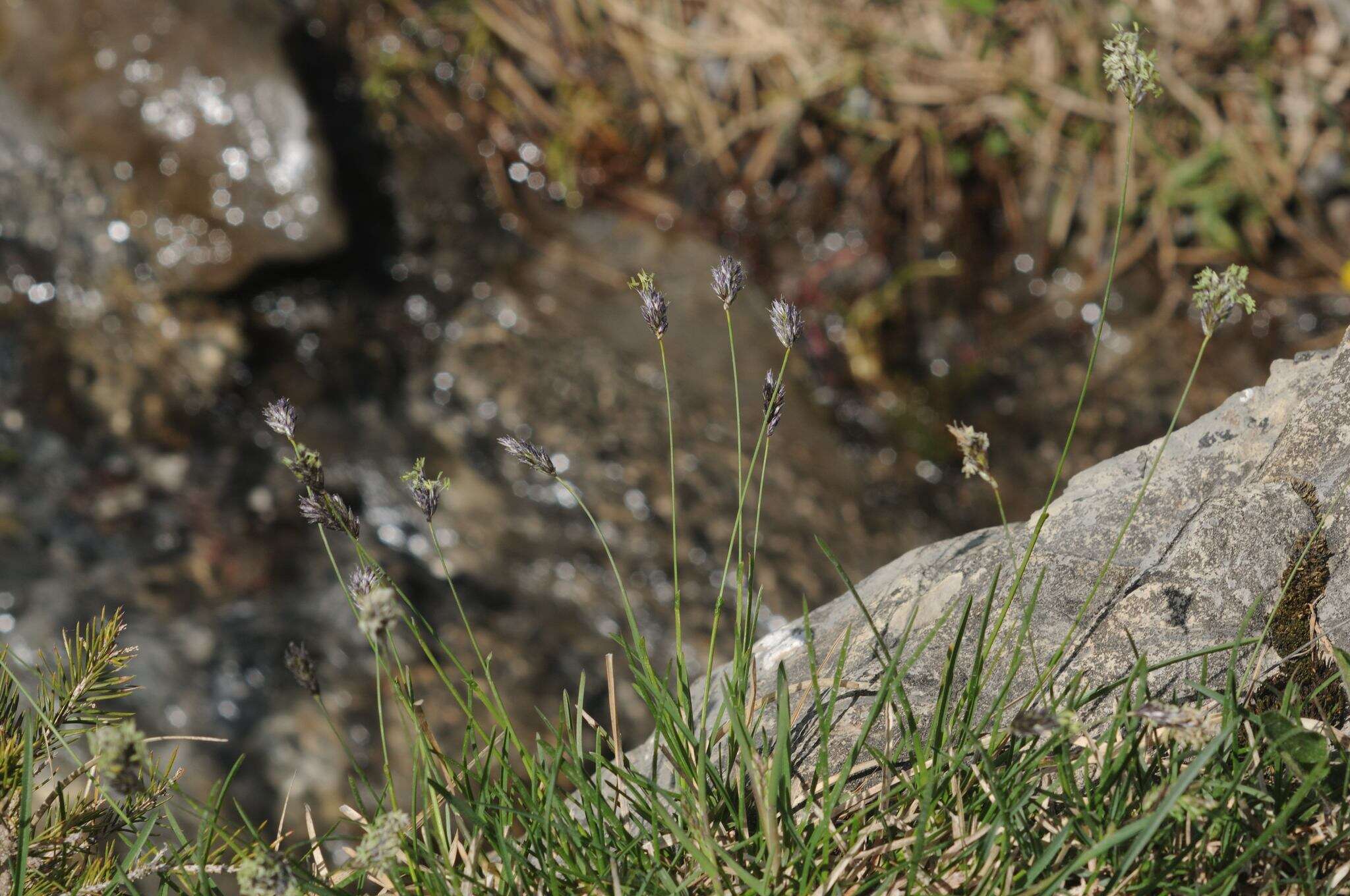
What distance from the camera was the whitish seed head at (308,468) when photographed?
1473 millimetres

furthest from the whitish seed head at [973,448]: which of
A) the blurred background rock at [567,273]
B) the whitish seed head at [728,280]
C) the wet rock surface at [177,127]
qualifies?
the wet rock surface at [177,127]

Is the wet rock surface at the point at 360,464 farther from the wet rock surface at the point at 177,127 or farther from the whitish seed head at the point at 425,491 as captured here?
the whitish seed head at the point at 425,491

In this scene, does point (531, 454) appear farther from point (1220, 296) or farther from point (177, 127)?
point (177, 127)

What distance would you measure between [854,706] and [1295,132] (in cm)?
486

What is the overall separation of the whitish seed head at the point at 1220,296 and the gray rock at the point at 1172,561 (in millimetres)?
503

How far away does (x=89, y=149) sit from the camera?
16.3 ft

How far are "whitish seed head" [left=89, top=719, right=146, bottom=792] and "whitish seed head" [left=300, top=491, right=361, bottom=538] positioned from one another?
382 mm

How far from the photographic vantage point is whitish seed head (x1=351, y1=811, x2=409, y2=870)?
4.61 feet

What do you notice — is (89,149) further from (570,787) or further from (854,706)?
(854,706)

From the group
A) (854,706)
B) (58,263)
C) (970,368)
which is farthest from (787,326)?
(58,263)

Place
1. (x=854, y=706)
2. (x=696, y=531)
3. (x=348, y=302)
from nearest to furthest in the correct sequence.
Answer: (x=854, y=706) < (x=696, y=531) < (x=348, y=302)

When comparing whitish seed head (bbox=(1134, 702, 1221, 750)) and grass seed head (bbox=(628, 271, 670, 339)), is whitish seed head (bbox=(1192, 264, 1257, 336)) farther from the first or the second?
grass seed head (bbox=(628, 271, 670, 339))

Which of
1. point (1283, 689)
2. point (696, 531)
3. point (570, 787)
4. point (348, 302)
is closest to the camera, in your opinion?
point (1283, 689)

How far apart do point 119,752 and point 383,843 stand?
38 cm
